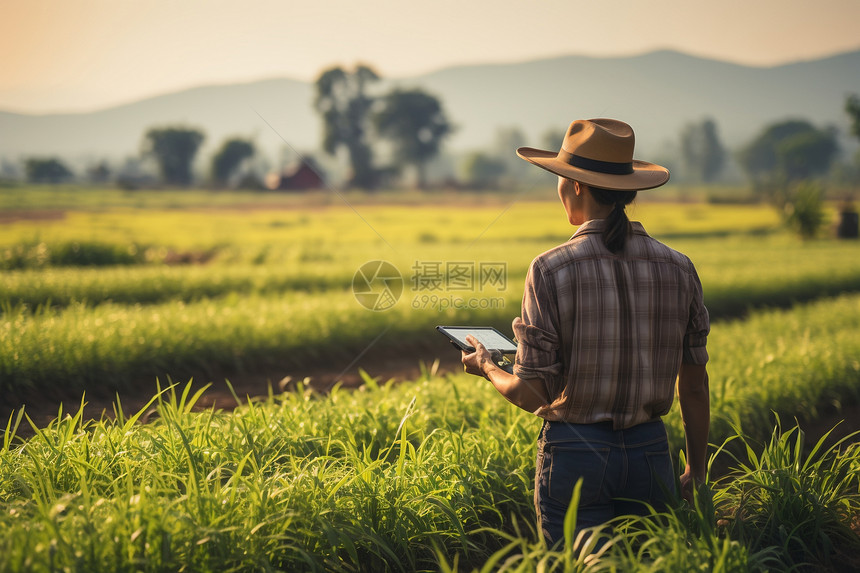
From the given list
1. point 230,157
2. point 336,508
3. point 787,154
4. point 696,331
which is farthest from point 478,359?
point 787,154

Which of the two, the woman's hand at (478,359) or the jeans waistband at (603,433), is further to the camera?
the woman's hand at (478,359)

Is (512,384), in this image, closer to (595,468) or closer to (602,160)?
(595,468)

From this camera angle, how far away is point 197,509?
207cm

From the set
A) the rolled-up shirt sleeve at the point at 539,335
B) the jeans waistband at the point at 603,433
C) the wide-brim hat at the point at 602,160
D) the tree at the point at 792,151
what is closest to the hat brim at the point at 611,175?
the wide-brim hat at the point at 602,160

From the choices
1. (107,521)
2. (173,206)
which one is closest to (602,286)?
(107,521)

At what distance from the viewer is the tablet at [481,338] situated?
2.11 metres

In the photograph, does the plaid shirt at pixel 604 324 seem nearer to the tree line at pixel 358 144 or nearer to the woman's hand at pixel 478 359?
the woman's hand at pixel 478 359

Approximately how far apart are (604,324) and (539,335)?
202 millimetres

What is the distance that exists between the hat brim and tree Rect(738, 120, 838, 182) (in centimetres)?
6315

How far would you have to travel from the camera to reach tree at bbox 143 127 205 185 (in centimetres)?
2414

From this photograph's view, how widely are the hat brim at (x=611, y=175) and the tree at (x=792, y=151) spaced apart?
63145 mm

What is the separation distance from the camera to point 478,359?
203cm

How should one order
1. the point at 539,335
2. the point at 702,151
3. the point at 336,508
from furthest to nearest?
1. the point at 702,151
2. the point at 336,508
3. the point at 539,335

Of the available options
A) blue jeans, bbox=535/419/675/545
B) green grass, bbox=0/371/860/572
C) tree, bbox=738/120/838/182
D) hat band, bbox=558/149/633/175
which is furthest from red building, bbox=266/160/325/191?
tree, bbox=738/120/838/182
